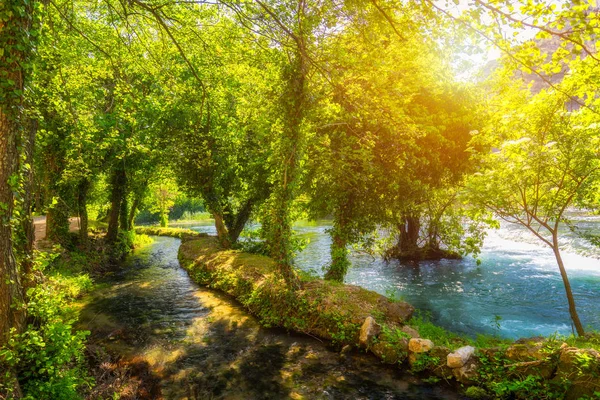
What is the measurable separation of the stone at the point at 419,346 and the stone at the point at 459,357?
0.56 m

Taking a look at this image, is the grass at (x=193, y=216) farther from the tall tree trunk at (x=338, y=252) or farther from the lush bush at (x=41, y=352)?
the lush bush at (x=41, y=352)

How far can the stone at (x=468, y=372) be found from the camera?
288 inches

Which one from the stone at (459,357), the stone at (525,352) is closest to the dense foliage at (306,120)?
the stone at (525,352)

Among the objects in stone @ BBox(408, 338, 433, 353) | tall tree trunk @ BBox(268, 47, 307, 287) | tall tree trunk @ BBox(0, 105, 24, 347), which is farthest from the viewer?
tall tree trunk @ BBox(268, 47, 307, 287)

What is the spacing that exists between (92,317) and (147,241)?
23341 millimetres

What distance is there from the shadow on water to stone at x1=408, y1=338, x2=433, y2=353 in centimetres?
70

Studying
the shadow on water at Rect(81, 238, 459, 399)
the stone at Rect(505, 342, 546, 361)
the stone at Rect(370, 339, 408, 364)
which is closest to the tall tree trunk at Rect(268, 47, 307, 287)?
the shadow on water at Rect(81, 238, 459, 399)

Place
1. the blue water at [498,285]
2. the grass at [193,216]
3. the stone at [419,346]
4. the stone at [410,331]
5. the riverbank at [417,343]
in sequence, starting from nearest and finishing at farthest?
the riverbank at [417,343] < the stone at [419,346] < the stone at [410,331] < the blue water at [498,285] < the grass at [193,216]

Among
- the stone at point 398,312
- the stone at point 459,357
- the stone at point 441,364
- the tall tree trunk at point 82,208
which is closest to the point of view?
the stone at point 459,357

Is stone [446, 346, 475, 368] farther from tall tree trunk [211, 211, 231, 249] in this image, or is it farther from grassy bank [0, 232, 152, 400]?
tall tree trunk [211, 211, 231, 249]

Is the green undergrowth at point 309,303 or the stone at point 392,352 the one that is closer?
the stone at point 392,352

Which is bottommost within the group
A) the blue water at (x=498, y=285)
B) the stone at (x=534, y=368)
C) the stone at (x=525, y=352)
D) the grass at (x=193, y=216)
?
the blue water at (x=498, y=285)

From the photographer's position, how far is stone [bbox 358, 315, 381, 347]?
29.9ft

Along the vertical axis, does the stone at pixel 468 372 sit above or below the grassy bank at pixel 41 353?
below
